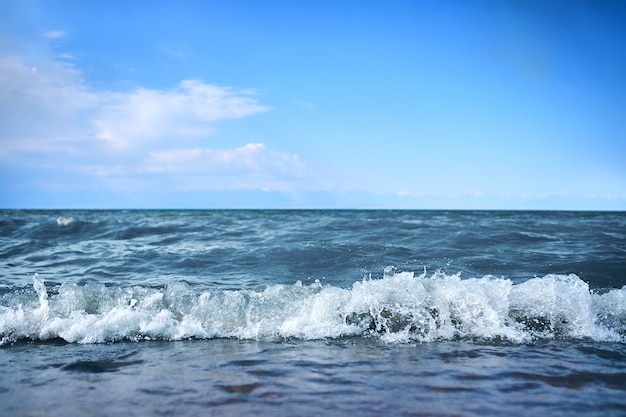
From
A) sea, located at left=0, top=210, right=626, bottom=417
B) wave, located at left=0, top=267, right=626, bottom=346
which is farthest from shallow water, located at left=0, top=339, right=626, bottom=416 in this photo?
wave, located at left=0, top=267, right=626, bottom=346

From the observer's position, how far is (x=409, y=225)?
1619 centimetres

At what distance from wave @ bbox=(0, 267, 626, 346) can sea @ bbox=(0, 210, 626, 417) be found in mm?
23

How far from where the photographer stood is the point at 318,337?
17.4ft

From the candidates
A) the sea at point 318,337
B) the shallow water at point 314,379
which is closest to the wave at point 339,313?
the sea at point 318,337

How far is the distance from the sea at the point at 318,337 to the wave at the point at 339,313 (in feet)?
0.08

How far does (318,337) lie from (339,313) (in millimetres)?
656

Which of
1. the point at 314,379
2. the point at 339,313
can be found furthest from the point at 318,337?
the point at 314,379

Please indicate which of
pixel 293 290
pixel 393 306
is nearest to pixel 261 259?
pixel 293 290

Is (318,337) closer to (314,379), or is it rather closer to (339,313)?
(339,313)

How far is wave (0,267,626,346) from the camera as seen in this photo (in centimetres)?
534

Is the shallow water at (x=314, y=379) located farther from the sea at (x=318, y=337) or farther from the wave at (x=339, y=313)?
the wave at (x=339, y=313)

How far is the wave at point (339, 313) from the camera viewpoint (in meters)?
5.34

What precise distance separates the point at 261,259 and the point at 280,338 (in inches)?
205

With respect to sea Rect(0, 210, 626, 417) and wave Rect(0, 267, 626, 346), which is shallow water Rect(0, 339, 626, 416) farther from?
wave Rect(0, 267, 626, 346)
